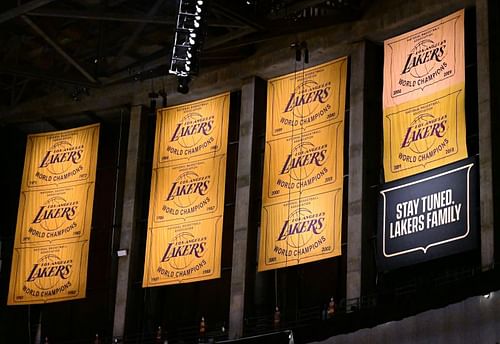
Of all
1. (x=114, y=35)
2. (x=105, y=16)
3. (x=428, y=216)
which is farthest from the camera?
(x=114, y=35)

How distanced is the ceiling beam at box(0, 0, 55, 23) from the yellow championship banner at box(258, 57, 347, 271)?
731cm

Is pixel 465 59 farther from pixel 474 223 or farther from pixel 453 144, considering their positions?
pixel 474 223

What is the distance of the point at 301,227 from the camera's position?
30.2 metres

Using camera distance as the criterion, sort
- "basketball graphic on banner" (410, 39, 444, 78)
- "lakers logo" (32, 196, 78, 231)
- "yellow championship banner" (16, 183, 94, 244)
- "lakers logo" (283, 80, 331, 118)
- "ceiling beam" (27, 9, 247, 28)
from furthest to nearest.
→ "lakers logo" (32, 196, 78, 231) → "yellow championship banner" (16, 183, 94, 244) → "lakers logo" (283, 80, 331, 118) → "ceiling beam" (27, 9, 247, 28) → "basketball graphic on banner" (410, 39, 444, 78)

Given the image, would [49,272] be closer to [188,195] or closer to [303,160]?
[188,195]

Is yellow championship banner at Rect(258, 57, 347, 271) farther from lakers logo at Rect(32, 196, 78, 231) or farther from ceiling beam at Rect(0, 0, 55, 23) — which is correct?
ceiling beam at Rect(0, 0, 55, 23)

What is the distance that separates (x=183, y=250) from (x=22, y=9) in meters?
8.25

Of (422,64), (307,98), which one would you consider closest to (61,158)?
(307,98)

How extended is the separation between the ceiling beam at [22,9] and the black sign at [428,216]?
401 inches

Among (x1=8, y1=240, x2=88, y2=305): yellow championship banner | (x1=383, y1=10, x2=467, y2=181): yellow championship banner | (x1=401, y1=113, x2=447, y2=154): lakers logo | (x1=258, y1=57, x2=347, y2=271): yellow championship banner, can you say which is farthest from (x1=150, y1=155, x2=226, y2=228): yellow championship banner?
(x1=401, y1=113, x2=447, y2=154): lakers logo

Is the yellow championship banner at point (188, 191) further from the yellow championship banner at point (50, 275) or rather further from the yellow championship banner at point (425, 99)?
the yellow championship banner at point (425, 99)

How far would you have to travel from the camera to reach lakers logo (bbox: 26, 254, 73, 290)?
3488cm

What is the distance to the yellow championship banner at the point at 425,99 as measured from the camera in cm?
2756

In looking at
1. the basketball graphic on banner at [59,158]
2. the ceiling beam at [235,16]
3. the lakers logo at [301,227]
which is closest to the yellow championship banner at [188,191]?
the lakers logo at [301,227]
